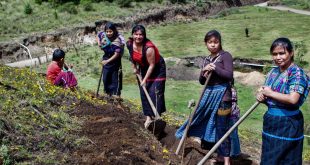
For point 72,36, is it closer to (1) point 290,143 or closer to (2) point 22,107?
(2) point 22,107

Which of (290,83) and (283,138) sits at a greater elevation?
(290,83)

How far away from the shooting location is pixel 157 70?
6.11 metres

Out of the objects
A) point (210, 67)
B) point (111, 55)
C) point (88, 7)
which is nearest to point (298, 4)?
point (88, 7)

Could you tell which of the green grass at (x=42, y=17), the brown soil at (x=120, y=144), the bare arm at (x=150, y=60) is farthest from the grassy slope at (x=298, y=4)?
the brown soil at (x=120, y=144)

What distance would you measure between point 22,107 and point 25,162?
136 centimetres

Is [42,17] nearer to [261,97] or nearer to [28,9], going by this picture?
[28,9]

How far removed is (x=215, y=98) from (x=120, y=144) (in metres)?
1.13

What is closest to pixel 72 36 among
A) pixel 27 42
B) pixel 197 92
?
pixel 27 42

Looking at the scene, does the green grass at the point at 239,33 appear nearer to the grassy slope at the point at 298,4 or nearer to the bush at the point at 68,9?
the grassy slope at the point at 298,4

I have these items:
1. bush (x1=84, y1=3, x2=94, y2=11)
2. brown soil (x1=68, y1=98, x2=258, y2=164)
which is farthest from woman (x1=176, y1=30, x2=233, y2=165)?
bush (x1=84, y1=3, x2=94, y2=11)

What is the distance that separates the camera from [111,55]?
759 cm

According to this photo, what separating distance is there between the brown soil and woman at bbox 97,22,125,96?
119 cm

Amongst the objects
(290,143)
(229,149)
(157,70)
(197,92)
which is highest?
(157,70)

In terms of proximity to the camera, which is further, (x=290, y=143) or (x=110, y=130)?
(x=110, y=130)
